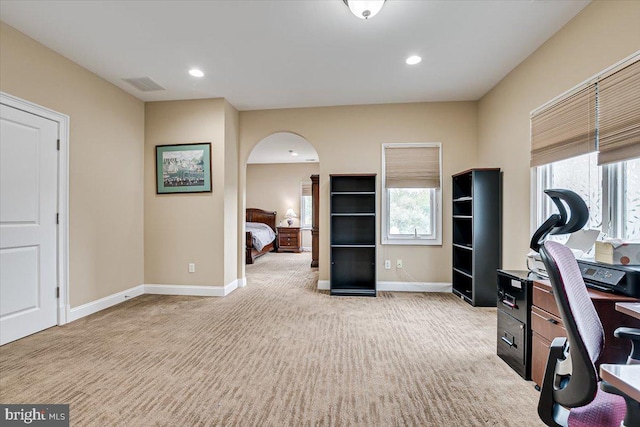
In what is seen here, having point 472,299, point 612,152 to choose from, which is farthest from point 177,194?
point 612,152

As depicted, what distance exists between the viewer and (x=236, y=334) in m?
2.80

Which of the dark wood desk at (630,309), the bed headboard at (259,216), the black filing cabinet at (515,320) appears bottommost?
the black filing cabinet at (515,320)

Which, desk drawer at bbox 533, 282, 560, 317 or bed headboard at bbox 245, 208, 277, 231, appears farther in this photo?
bed headboard at bbox 245, 208, 277, 231

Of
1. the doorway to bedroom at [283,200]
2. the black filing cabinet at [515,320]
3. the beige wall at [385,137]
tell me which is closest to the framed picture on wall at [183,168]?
the beige wall at [385,137]

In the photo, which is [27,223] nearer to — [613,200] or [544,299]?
[544,299]

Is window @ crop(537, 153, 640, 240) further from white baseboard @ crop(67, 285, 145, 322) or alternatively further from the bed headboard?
the bed headboard

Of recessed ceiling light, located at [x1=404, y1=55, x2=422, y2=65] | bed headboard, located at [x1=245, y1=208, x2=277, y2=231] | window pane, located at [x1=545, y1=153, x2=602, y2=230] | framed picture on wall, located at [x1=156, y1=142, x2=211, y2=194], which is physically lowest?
bed headboard, located at [x1=245, y1=208, x2=277, y2=231]

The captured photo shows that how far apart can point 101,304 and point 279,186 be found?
6.16 meters

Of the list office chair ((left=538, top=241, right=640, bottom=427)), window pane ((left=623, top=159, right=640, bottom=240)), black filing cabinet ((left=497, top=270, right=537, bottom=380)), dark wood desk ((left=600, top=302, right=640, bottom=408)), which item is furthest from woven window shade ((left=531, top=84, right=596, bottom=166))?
dark wood desk ((left=600, top=302, right=640, bottom=408))

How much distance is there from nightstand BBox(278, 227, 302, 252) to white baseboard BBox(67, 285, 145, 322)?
4.80 metres

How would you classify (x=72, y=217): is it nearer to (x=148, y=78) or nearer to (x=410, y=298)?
(x=148, y=78)

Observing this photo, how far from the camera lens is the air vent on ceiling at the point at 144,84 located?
352 cm

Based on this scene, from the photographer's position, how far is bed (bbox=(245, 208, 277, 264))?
270 inches

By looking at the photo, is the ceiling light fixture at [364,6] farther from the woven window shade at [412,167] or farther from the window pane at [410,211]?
the window pane at [410,211]
